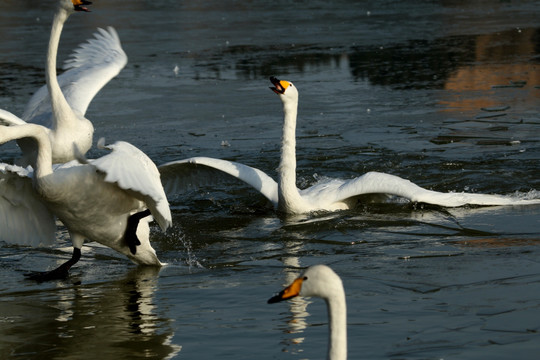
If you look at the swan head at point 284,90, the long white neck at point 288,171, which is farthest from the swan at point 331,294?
the swan head at point 284,90

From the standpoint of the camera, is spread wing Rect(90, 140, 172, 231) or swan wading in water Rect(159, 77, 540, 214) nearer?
spread wing Rect(90, 140, 172, 231)

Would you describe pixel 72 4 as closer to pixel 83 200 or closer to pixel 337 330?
pixel 83 200

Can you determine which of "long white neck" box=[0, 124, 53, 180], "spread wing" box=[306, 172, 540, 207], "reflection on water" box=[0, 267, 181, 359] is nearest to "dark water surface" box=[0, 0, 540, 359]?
"reflection on water" box=[0, 267, 181, 359]

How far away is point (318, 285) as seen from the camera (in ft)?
13.6

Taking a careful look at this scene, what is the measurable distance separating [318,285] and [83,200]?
324 centimetres

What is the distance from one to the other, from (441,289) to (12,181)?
3.25m

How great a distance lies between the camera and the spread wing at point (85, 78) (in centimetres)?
1088

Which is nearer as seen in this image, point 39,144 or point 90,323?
point 90,323

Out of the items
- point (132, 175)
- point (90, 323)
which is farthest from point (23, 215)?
point (132, 175)

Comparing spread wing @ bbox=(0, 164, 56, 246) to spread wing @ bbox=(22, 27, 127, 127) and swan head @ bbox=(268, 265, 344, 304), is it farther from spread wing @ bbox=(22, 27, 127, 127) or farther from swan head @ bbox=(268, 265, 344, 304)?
swan head @ bbox=(268, 265, 344, 304)

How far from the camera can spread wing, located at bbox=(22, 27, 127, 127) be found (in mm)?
A: 10875

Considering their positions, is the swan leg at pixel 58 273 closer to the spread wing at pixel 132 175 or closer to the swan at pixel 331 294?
the spread wing at pixel 132 175

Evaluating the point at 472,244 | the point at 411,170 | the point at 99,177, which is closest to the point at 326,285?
the point at 99,177

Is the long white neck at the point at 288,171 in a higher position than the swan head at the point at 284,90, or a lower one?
lower
